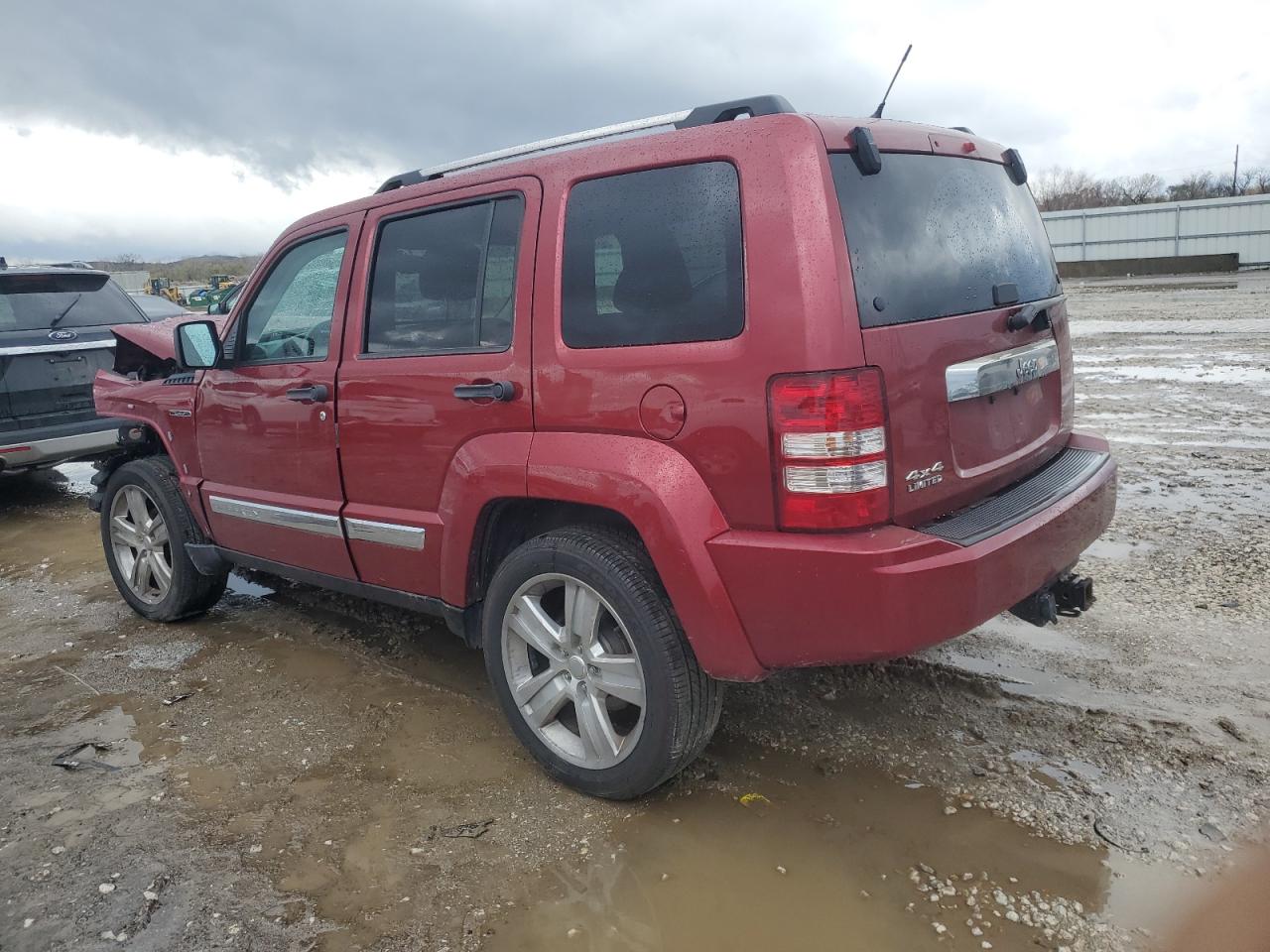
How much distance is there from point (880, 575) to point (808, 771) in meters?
1.02

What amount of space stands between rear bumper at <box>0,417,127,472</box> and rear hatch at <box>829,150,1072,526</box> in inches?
243

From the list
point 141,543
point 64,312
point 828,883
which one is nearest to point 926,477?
point 828,883

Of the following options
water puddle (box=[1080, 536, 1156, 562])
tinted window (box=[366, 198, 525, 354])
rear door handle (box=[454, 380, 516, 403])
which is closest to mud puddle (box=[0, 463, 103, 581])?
tinted window (box=[366, 198, 525, 354])

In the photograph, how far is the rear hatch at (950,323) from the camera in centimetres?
242

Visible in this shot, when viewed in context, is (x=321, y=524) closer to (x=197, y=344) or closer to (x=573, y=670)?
(x=197, y=344)

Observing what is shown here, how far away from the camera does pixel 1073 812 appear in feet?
8.80

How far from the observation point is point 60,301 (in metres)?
7.34

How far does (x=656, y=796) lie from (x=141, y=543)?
3339mm

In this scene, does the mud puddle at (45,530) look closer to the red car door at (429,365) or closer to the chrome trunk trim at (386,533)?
the chrome trunk trim at (386,533)

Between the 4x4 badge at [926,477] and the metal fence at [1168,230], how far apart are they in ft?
103

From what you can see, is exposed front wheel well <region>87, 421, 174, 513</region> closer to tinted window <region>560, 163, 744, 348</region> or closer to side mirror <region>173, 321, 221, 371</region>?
side mirror <region>173, 321, 221, 371</region>

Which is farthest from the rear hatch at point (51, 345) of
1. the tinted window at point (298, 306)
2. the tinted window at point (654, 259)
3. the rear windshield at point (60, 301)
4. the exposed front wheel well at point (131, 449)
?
the tinted window at point (654, 259)

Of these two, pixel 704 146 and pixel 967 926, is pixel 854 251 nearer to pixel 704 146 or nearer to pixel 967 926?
pixel 704 146

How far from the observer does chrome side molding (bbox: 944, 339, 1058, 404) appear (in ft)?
8.37
